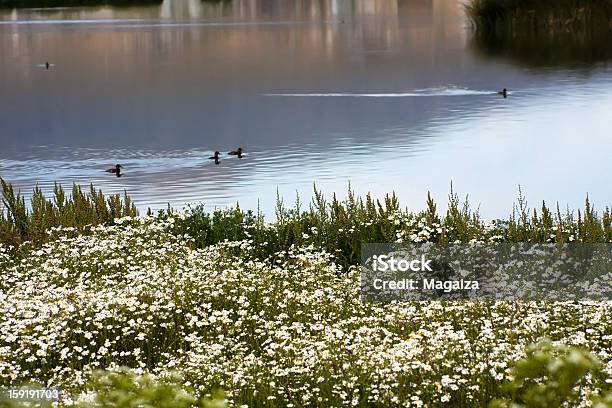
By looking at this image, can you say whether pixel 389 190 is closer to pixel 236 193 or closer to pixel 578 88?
pixel 236 193

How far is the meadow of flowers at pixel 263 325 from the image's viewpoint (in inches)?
375

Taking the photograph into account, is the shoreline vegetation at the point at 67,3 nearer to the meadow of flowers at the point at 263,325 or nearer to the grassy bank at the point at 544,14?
the grassy bank at the point at 544,14

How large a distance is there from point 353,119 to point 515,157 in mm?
9807

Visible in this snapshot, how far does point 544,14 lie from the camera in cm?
6488

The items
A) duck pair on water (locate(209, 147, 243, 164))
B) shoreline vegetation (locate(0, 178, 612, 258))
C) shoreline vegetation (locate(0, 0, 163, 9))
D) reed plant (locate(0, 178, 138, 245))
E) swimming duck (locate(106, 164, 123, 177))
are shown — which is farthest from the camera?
shoreline vegetation (locate(0, 0, 163, 9))

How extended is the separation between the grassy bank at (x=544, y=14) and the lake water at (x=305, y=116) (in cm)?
222

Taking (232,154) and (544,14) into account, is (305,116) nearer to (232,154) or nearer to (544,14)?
(232,154)

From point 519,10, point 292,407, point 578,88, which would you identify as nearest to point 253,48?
point 519,10

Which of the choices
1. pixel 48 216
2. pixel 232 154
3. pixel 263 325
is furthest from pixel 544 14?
pixel 263 325

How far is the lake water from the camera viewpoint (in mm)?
27684

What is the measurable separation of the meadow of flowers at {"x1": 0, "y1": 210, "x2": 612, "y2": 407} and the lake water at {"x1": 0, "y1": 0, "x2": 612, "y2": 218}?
804cm

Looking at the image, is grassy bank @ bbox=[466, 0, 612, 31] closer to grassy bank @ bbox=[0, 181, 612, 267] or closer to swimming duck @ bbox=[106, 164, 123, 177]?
swimming duck @ bbox=[106, 164, 123, 177]

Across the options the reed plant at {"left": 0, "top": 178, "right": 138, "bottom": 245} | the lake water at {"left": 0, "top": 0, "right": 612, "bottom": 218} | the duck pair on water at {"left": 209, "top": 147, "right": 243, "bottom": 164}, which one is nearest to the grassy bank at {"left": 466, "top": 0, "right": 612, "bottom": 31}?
the lake water at {"left": 0, "top": 0, "right": 612, "bottom": 218}

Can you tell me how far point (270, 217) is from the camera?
21234mm
